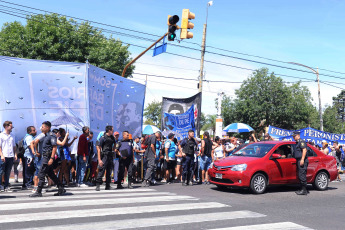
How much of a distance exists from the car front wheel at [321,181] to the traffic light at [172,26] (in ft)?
23.2

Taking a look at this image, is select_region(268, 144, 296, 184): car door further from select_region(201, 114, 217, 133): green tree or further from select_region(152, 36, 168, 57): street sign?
select_region(201, 114, 217, 133): green tree

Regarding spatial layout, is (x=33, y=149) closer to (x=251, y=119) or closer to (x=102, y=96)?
(x=102, y=96)

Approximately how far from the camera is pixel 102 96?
13.1 meters

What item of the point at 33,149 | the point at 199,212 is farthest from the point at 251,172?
the point at 33,149

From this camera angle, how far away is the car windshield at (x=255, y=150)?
1023 cm

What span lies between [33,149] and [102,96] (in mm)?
4101

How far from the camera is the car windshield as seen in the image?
10.2m

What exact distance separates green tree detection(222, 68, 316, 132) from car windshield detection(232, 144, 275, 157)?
3203 centimetres

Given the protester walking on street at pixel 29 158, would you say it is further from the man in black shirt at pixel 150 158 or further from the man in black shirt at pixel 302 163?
the man in black shirt at pixel 302 163

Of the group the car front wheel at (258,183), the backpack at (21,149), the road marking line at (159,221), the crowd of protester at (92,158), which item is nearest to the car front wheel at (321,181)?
the car front wheel at (258,183)

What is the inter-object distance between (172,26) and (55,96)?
5.01m

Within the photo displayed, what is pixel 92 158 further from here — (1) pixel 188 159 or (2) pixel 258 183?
(2) pixel 258 183

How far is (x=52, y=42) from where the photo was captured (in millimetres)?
25672

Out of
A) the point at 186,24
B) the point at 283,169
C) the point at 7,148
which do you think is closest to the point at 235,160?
the point at 283,169
